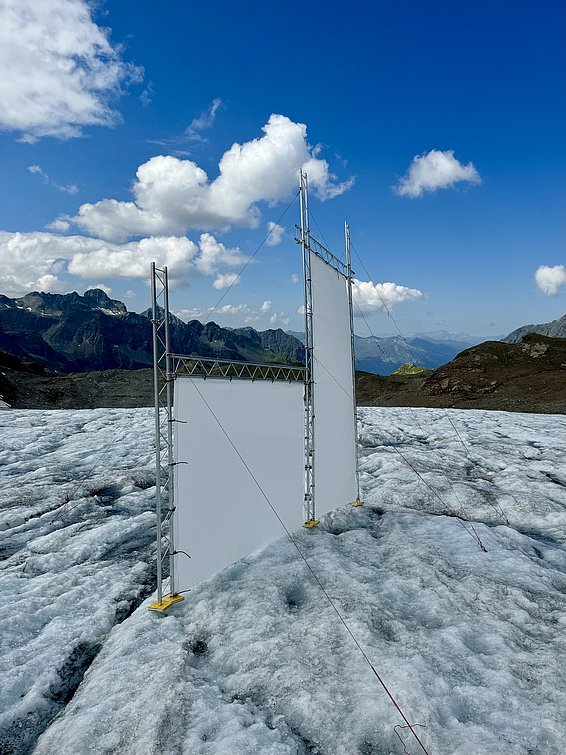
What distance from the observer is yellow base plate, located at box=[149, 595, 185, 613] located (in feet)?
24.0

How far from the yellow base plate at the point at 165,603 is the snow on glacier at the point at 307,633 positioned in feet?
0.67

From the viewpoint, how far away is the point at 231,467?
834 cm

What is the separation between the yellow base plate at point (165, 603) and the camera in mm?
7301

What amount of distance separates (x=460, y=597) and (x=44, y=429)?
21.6m

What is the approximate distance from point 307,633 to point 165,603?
247 centimetres

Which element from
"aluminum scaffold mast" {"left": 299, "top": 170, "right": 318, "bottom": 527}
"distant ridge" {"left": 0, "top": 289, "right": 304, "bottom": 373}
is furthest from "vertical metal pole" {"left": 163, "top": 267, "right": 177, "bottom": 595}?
"distant ridge" {"left": 0, "top": 289, "right": 304, "bottom": 373}

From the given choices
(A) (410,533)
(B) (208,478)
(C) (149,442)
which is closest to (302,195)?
(B) (208,478)

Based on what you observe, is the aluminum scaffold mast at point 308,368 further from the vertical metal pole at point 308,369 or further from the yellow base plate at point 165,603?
the yellow base plate at point 165,603

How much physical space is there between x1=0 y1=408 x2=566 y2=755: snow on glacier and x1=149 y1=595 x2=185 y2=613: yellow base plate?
0.20 meters

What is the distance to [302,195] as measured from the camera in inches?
404

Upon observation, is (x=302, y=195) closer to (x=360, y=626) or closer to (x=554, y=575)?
(x=360, y=626)

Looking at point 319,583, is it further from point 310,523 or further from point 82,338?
point 82,338

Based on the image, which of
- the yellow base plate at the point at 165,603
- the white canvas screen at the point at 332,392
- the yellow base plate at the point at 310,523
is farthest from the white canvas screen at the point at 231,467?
the white canvas screen at the point at 332,392

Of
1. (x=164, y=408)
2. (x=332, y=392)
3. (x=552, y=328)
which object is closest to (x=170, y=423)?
(x=164, y=408)
